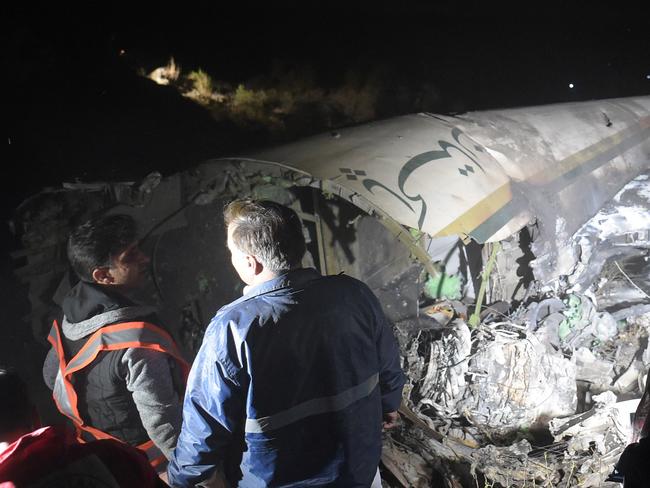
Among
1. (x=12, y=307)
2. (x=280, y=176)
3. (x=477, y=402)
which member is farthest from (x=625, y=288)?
(x=12, y=307)

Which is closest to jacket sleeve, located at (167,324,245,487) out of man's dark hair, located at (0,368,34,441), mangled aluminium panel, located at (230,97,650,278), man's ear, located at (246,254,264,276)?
man's ear, located at (246,254,264,276)

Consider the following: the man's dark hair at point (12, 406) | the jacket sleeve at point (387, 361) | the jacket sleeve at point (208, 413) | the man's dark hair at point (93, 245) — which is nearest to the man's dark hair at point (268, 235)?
the jacket sleeve at point (208, 413)

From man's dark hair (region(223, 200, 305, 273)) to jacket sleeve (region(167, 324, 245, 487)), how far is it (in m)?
0.42

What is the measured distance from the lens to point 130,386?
7.53ft

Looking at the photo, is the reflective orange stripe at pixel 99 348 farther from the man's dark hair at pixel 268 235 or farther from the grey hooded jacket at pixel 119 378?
the man's dark hair at pixel 268 235

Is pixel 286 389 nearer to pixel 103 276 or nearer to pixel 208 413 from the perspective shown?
pixel 208 413

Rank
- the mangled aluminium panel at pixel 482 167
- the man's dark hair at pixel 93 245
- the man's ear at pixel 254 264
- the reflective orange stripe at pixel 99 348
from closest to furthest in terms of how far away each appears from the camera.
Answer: the man's ear at pixel 254 264
the reflective orange stripe at pixel 99 348
the man's dark hair at pixel 93 245
the mangled aluminium panel at pixel 482 167

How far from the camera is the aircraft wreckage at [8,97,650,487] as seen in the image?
144 inches

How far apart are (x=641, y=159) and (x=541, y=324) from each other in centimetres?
426

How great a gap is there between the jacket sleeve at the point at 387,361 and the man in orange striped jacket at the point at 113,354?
1.21 m

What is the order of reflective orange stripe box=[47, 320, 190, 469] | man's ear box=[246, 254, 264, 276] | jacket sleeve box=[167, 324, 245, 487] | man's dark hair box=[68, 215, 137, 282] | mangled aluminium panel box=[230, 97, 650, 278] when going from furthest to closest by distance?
mangled aluminium panel box=[230, 97, 650, 278], man's dark hair box=[68, 215, 137, 282], reflective orange stripe box=[47, 320, 190, 469], man's ear box=[246, 254, 264, 276], jacket sleeve box=[167, 324, 245, 487]

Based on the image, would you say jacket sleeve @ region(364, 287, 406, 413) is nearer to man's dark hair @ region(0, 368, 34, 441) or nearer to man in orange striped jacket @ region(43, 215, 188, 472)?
man in orange striped jacket @ region(43, 215, 188, 472)

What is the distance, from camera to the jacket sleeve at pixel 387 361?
231 cm

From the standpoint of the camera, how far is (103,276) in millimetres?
2510
